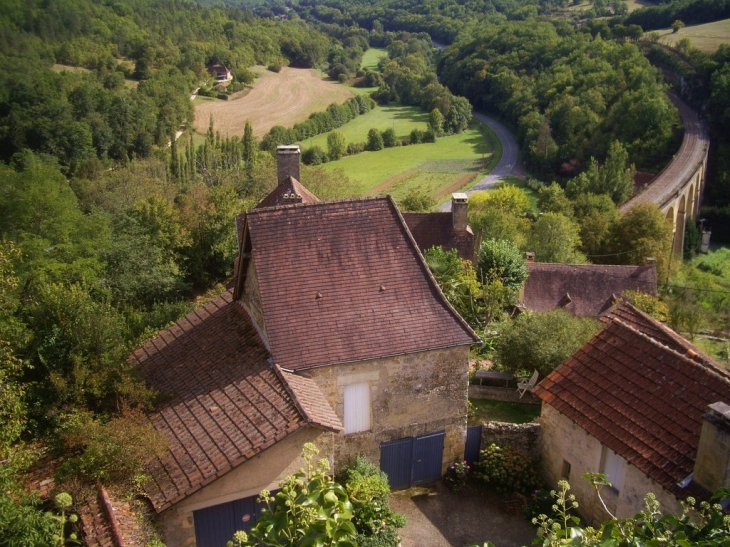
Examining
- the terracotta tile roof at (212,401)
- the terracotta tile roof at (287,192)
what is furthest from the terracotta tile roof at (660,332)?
the terracotta tile roof at (287,192)

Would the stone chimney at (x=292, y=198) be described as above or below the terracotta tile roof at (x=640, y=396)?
above

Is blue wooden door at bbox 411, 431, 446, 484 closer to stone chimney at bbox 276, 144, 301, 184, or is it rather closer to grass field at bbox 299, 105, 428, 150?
stone chimney at bbox 276, 144, 301, 184

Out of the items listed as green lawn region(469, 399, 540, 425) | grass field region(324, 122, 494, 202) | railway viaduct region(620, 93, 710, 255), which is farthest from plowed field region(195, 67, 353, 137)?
green lawn region(469, 399, 540, 425)

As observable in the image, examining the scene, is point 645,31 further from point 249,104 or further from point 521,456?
point 521,456

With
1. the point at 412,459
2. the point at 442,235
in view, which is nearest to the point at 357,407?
the point at 412,459

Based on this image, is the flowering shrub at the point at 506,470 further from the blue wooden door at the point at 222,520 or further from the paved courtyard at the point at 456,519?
the blue wooden door at the point at 222,520
